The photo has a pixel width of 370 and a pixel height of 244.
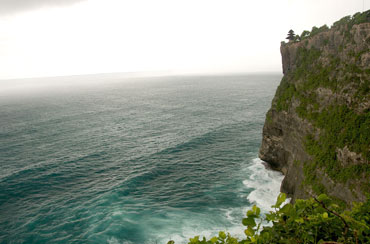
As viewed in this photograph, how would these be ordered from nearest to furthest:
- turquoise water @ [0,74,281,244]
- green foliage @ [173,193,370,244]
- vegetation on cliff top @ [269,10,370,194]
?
green foliage @ [173,193,370,244]
vegetation on cliff top @ [269,10,370,194]
turquoise water @ [0,74,281,244]

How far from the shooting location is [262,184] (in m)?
41.4

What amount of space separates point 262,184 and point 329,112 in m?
18.0

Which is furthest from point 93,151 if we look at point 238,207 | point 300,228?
point 300,228

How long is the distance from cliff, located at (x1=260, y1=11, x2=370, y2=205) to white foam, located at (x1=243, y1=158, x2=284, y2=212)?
350 centimetres

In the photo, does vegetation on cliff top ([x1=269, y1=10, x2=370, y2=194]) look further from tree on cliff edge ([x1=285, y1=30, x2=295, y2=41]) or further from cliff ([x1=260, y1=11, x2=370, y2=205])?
tree on cliff edge ([x1=285, y1=30, x2=295, y2=41])

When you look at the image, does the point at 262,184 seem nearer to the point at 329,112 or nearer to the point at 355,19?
the point at 329,112

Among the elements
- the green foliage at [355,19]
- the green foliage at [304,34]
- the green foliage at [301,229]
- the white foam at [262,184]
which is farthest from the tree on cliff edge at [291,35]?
the green foliage at [301,229]

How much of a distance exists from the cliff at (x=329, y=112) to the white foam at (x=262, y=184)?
3500 millimetres

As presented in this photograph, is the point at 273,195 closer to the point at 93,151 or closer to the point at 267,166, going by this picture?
the point at 267,166

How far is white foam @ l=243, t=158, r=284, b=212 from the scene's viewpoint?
3638 centimetres

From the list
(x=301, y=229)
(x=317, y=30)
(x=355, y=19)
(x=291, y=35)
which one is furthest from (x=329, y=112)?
(x=301, y=229)

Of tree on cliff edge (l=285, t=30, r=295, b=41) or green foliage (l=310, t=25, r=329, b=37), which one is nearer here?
green foliage (l=310, t=25, r=329, b=37)

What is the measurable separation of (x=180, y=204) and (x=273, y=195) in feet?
50.2

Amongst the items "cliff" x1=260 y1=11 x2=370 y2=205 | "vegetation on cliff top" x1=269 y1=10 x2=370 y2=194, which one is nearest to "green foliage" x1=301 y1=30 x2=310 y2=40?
"cliff" x1=260 y1=11 x2=370 y2=205
